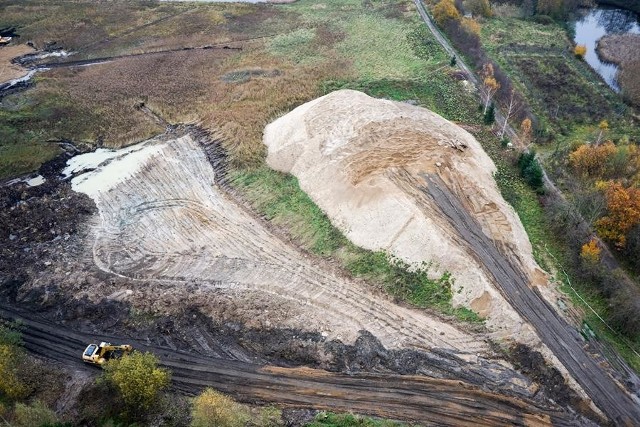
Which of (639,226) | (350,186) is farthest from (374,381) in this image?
(639,226)

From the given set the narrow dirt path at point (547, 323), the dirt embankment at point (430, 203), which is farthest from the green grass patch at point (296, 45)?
the narrow dirt path at point (547, 323)

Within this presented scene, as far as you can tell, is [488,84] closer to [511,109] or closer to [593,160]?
[511,109]

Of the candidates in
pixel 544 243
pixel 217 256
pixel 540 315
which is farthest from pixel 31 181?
pixel 544 243

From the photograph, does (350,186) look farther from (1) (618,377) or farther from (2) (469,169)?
(1) (618,377)

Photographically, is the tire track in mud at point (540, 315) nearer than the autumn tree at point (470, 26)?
Yes

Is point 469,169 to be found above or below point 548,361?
above

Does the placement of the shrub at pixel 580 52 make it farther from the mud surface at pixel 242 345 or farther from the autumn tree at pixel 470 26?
the mud surface at pixel 242 345
